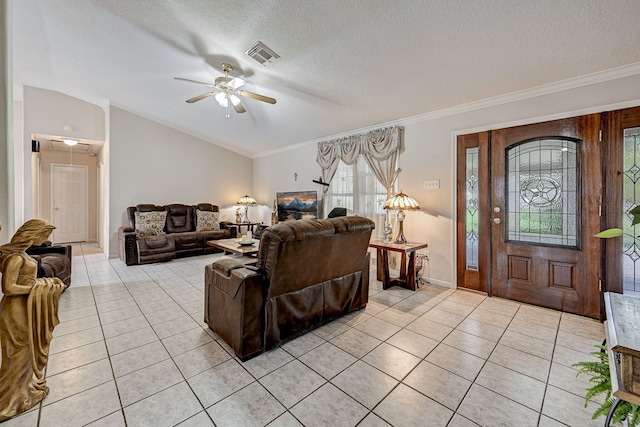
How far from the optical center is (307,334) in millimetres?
2428

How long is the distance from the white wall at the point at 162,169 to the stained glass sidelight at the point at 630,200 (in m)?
7.15

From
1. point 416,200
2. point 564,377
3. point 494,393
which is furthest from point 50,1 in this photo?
point 564,377

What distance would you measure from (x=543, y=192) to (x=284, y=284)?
3.05 meters

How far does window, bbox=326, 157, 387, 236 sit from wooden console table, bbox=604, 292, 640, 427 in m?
3.46

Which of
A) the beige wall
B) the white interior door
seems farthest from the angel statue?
the white interior door

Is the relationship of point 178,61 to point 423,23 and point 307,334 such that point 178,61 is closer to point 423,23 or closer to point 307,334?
point 423,23

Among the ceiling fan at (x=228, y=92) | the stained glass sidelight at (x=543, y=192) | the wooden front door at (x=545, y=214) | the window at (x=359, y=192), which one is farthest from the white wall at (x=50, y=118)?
the stained glass sidelight at (x=543, y=192)

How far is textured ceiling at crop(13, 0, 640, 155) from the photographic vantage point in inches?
83.7

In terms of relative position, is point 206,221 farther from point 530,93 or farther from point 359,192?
point 530,93

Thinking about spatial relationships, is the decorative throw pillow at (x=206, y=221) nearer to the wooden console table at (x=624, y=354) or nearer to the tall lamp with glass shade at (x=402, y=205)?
the tall lamp with glass shade at (x=402, y=205)

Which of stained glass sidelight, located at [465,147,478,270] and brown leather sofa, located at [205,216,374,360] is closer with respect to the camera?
brown leather sofa, located at [205,216,374,360]

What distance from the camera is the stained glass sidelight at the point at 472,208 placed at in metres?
3.47

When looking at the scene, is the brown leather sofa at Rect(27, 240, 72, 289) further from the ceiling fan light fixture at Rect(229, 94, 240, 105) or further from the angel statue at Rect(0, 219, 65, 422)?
the ceiling fan light fixture at Rect(229, 94, 240, 105)

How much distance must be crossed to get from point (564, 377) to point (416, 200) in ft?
8.38
